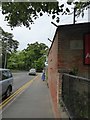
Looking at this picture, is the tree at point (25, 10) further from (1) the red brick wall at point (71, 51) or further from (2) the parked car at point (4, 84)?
(2) the parked car at point (4, 84)

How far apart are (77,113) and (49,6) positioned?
402 centimetres

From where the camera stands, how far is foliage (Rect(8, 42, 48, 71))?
99125 mm

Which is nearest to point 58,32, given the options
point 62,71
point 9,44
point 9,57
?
point 62,71

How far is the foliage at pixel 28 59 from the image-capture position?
99.1 meters

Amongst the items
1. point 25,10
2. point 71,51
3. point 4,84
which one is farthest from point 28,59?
point 25,10

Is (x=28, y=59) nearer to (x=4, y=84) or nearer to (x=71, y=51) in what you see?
(x=4, y=84)

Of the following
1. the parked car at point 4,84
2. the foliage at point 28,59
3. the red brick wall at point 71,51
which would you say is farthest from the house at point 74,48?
the foliage at point 28,59

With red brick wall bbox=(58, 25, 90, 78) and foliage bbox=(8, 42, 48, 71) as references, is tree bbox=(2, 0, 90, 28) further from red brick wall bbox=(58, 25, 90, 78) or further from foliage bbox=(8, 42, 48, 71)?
foliage bbox=(8, 42, 48, 71)

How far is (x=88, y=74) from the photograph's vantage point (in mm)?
11883

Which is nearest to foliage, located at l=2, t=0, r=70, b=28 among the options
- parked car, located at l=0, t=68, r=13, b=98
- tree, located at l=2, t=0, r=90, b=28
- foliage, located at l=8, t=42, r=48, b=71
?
tree, located at l=2, t=0, r=90, b=28

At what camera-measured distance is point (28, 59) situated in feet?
351

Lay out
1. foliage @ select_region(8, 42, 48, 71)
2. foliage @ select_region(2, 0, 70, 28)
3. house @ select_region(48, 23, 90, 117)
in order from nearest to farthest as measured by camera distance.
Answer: foliage @ select_region(2, 0, 70, 28) < house @ select_region(48, 23, 90, 117) < foliage @ select_region(8, 42, 48, 71)

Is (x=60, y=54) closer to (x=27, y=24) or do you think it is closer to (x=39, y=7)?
(x=27, y=24)

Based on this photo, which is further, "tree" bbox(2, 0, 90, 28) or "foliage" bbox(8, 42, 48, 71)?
"foliage" bbox(8, 42, 48, 71)
